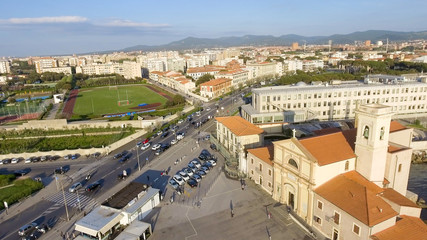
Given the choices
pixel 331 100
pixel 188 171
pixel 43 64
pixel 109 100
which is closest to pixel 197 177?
pixel 188 171

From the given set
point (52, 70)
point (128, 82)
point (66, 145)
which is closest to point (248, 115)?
point (66, 145)

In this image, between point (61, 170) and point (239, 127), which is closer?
point (61, 170)

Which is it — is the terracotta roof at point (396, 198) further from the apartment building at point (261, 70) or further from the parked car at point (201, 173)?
the apartment building at point (261, 70)

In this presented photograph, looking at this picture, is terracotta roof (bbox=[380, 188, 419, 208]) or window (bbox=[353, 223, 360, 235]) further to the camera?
terracotta roof (bbox=[380, 188, 419, 208])

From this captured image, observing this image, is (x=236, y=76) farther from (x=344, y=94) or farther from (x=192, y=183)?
(x=192, y=183)

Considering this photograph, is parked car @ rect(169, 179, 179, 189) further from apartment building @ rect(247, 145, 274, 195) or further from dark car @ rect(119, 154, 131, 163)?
dark car @ rect(119, 154, 131, 163)

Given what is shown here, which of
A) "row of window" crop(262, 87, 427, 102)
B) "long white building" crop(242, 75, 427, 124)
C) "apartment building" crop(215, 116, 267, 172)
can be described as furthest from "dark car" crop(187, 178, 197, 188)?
"row of window" crop(262, 87, 427, 102)

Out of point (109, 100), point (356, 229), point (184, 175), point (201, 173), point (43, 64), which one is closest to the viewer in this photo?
point (356, 229)
